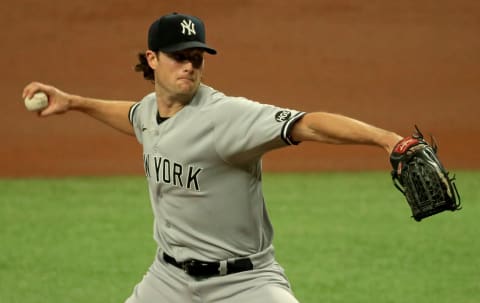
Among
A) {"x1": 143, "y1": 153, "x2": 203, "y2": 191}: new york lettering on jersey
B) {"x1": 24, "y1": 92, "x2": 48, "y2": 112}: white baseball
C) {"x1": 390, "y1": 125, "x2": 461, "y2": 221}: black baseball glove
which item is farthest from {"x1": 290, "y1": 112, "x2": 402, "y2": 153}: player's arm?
{"x1": 24, "y1": 92, "x2": 48, "y2": 112}: white baseball

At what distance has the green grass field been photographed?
647cm

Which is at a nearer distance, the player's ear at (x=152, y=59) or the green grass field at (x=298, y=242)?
the player's ear at (x=152, y=59)

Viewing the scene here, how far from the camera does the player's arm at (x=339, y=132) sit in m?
3.35

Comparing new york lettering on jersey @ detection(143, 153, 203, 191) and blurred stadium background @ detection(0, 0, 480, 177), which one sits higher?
blurred stadium background @ detection(0, 0, 480, 177)

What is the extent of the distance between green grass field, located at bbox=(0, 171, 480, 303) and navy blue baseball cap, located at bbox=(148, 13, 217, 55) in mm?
2515

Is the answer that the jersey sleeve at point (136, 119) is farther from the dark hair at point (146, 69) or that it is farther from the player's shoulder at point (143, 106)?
the dark hair at point (146, 69)

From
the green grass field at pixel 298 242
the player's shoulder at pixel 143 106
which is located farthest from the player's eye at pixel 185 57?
the green grass field at pixel 298 242

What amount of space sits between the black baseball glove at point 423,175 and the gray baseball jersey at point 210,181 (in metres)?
0.72

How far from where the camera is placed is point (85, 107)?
4793 mm

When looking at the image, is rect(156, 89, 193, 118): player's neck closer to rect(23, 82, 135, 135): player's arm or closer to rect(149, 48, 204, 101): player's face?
rect(149, 48, 204, 101): player's face

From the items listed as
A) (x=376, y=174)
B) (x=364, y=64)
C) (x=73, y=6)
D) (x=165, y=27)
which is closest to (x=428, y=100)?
(x=364, y=64)

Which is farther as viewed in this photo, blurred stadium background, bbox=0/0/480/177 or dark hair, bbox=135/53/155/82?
blurred stadium background, bbox=0/0/480/177

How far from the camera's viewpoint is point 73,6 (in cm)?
1305

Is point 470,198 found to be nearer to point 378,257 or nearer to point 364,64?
point 378,257
